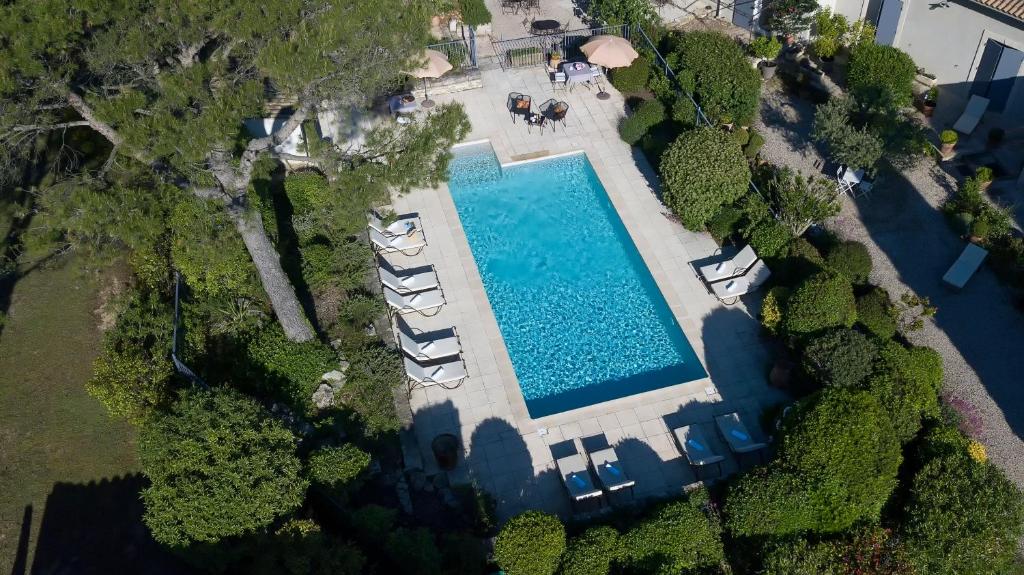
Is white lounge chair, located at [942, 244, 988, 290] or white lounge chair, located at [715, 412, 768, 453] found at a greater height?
white lounge chair, located at [942, 244, 988, 290]

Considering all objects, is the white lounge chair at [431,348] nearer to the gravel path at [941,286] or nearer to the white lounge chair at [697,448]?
the white lounge chair at [697,448]

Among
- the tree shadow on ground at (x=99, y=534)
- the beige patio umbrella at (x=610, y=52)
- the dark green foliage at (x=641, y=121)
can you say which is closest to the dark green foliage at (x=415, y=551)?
the tree shadow on ground at (x=99, y=534)

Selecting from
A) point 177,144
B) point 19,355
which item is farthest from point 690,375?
point 19,355

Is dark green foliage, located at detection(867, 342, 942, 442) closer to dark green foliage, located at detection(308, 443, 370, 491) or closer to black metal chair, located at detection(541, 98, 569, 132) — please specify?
dark green foliage, located at detection(308, 443, 370, 491)

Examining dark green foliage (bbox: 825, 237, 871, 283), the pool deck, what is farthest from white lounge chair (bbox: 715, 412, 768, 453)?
dark green foliage (bbox: 825, 237, 871, 283)

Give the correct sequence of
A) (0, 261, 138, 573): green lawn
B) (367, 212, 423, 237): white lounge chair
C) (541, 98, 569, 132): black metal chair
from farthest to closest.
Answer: (541, 98, 569, 132): black metal chair, (367, 212, 423, 237): white lounge chair, (0, 261, 138, 573): green lawn

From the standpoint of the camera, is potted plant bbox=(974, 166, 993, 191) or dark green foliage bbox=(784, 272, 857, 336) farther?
potted plant bbox=(974, 166, 993, 191)

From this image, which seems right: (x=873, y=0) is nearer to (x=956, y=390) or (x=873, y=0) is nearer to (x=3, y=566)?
(x=956, y=390)
